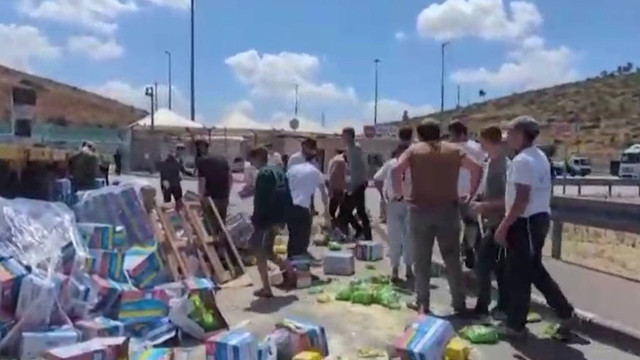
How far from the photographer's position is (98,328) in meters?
7.09

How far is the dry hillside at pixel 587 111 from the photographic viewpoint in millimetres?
78000

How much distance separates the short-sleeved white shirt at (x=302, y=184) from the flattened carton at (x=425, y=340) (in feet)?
14.6

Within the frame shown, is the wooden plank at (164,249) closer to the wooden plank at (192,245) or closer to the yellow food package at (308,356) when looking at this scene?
the wooden plank at (192,245)

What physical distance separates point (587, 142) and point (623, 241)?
6818 centimetres

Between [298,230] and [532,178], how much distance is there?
14.7ft

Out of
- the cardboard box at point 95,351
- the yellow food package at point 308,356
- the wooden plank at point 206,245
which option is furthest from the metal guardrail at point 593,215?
the cardboard box at point 95,351

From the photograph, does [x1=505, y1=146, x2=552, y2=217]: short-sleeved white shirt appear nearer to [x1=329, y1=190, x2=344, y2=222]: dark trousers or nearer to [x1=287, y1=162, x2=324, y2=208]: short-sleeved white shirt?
[x1=287, y1=162, x2=324, y2=208]: short-sleeved white shirt

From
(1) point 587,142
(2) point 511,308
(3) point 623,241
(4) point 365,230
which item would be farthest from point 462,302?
(1) point 587,142

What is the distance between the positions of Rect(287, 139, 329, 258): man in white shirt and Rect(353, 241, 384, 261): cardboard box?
5.02ft

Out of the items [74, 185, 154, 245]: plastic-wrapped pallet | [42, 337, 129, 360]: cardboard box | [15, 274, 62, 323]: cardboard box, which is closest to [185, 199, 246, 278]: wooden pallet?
[74, 185, 154, 245]: plastic-wrapped pallet

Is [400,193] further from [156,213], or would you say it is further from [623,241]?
[623,241]

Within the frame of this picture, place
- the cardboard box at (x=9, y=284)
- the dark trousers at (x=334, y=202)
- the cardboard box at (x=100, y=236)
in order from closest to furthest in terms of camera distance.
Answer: the cardboard box at (x=9, y=284) → the cardboard box at (x=100, y=236) → the dark trousers at (x=334, y=202)

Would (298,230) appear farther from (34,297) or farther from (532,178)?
(34,297)

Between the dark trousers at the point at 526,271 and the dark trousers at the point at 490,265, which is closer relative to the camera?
the dark trousers at the point at 526,271
